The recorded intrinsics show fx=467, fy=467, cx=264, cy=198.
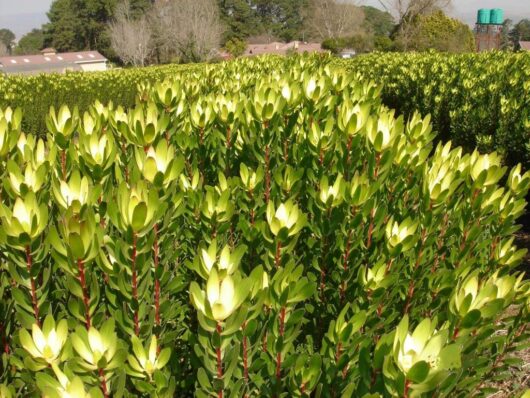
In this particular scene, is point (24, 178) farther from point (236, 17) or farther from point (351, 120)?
point (236, 17)

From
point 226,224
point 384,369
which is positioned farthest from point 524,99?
point 384,369

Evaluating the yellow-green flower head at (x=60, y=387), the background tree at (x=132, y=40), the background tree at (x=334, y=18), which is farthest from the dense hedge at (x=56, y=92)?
the background tree at (x=334, y=18)

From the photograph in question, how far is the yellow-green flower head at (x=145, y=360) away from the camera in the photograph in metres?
1.04

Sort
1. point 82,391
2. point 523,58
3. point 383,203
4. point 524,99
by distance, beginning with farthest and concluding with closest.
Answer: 1. point 523,58
2. point 524,99
3. point 383,203
4. point 82,391

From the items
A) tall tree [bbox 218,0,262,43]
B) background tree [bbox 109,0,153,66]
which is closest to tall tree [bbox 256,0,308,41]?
tall tree [bbox 218,0,262,43]

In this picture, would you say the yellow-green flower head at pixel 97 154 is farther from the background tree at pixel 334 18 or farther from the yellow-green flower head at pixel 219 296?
the background tree at pixel 334 18

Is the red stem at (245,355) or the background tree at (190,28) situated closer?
the red stem at (245,355)

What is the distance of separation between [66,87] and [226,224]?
12.9m

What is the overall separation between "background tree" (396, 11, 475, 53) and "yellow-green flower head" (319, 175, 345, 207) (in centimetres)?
3353

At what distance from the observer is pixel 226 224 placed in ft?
4.76

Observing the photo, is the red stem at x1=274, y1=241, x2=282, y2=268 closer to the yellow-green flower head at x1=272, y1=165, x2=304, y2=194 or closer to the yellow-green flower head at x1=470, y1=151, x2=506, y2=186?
the yellow-green flower head at x1=272, y1=165, x2=304, y2=194

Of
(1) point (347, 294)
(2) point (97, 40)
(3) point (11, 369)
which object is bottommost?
(3) point (11, 369)

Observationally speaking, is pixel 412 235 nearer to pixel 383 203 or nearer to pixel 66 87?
pixel 383 203

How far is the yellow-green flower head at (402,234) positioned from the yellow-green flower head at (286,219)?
12.2 inches
